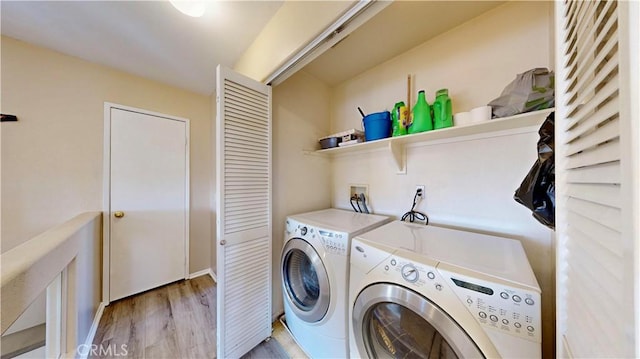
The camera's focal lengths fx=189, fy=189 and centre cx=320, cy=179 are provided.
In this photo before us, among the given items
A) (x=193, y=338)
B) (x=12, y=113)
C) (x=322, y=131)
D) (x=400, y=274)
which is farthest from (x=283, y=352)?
(x=12, y=113)

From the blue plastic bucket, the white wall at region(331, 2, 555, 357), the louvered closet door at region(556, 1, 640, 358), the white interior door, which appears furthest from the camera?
the white interior door

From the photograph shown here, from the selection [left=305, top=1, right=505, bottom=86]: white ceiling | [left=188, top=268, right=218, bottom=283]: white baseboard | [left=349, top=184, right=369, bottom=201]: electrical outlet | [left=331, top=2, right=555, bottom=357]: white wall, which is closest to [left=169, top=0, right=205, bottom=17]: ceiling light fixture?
[left=305, top=1, right=505, bottom=86]: white ceiling

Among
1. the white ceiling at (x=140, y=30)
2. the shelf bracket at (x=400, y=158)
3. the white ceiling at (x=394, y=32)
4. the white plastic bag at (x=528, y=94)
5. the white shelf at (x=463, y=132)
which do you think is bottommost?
the shelf bracket at (x=400, y=158)

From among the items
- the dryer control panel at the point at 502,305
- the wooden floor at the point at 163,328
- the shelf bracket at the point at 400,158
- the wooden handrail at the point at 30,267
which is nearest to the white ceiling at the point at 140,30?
the shelf bracket at the point at 400,158

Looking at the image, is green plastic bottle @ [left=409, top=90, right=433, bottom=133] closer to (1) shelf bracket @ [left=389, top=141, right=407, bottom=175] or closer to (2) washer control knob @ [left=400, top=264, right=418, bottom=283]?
(1) shelf bracket @ [left=389, top=141, right=407, bottom=175]

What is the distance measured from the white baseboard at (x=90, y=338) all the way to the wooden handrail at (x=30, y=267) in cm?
63

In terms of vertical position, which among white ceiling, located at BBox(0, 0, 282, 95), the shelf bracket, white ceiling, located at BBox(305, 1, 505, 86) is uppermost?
white ceiling, located at BBox(0, 0, 282, 95)

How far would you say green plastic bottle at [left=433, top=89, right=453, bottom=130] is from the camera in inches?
45.3

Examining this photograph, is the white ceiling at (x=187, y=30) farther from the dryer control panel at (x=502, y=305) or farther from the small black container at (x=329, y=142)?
the dryer control panel at (x=502, y=305)

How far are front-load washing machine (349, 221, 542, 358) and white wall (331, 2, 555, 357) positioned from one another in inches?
8.7

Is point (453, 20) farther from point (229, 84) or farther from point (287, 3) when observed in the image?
point (229, 84)

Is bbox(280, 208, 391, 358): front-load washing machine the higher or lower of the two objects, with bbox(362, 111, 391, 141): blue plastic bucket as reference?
lower

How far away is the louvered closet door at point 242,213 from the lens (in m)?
1.24

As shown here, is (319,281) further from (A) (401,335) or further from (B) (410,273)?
(B) (410,273)
